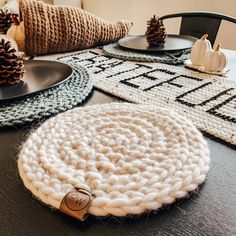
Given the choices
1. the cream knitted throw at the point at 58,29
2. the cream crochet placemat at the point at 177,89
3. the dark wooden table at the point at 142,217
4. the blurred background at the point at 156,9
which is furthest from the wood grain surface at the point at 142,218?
the blurred background at the point at 156,9

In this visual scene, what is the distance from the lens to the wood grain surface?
24 centimetres

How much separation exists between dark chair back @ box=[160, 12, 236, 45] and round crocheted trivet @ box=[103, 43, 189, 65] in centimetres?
58

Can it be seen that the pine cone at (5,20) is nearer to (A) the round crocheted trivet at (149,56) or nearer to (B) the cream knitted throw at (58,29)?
(B) the cream knitted throw at (58,29)

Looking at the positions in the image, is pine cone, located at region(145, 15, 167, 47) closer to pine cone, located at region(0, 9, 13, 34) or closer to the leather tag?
pine cone, located at region(0, 9, 13, 34)

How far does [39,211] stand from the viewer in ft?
0.86

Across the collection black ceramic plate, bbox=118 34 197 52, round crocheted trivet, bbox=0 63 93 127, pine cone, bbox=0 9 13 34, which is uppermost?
pine cone, bbox=0 9 13 34

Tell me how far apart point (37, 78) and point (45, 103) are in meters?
0.11

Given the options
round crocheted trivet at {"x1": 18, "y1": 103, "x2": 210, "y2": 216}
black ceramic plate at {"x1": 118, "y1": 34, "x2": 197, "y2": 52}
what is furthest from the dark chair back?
round crocheted trivet at {"x1": 18, "y1": 103, "x2": 210, "y2": 216}

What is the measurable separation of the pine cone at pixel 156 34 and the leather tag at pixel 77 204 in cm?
67

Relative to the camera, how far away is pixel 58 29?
810 mm

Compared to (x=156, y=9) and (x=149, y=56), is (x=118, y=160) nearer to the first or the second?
(x=149, y=56)

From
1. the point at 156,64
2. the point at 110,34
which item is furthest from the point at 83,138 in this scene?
the point at 110,34

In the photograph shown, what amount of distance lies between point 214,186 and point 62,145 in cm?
18

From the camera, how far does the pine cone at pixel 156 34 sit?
0.82 meters
